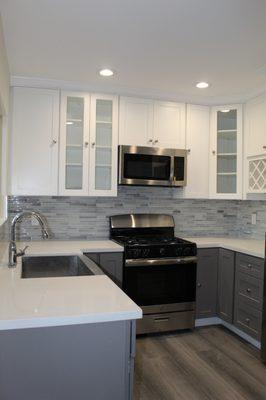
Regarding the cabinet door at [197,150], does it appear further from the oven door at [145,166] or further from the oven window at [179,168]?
the oven door at [145,166]

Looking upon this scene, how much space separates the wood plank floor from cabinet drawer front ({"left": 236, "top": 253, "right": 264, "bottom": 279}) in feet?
2.18

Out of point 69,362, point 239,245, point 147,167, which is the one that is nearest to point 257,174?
point 239,245

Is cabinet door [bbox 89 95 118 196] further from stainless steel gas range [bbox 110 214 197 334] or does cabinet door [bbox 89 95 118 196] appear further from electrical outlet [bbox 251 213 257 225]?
electrical outlet [bbox 251 213 257 225]

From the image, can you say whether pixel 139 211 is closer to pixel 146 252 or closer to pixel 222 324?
pixel 146 252

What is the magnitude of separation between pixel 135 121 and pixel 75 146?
0.66m

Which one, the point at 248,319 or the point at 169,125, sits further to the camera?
the point at 169,125

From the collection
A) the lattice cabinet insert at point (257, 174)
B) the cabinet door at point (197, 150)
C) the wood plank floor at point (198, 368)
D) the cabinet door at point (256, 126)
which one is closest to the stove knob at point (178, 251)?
the cabinet door at point (197, 150)

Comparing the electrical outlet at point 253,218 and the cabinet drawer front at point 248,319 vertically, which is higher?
the electrical outlet at point 253,218

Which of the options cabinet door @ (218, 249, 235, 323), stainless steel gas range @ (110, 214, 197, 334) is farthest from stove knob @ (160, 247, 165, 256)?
cabinet door @ (218, 249, 235, 323)

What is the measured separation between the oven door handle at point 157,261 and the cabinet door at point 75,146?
0.81m

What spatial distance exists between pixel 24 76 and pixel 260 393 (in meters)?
3.13

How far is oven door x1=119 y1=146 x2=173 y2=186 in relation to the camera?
10.9ft

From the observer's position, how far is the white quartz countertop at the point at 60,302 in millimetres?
1300

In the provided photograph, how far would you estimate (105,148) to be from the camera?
3357mm
